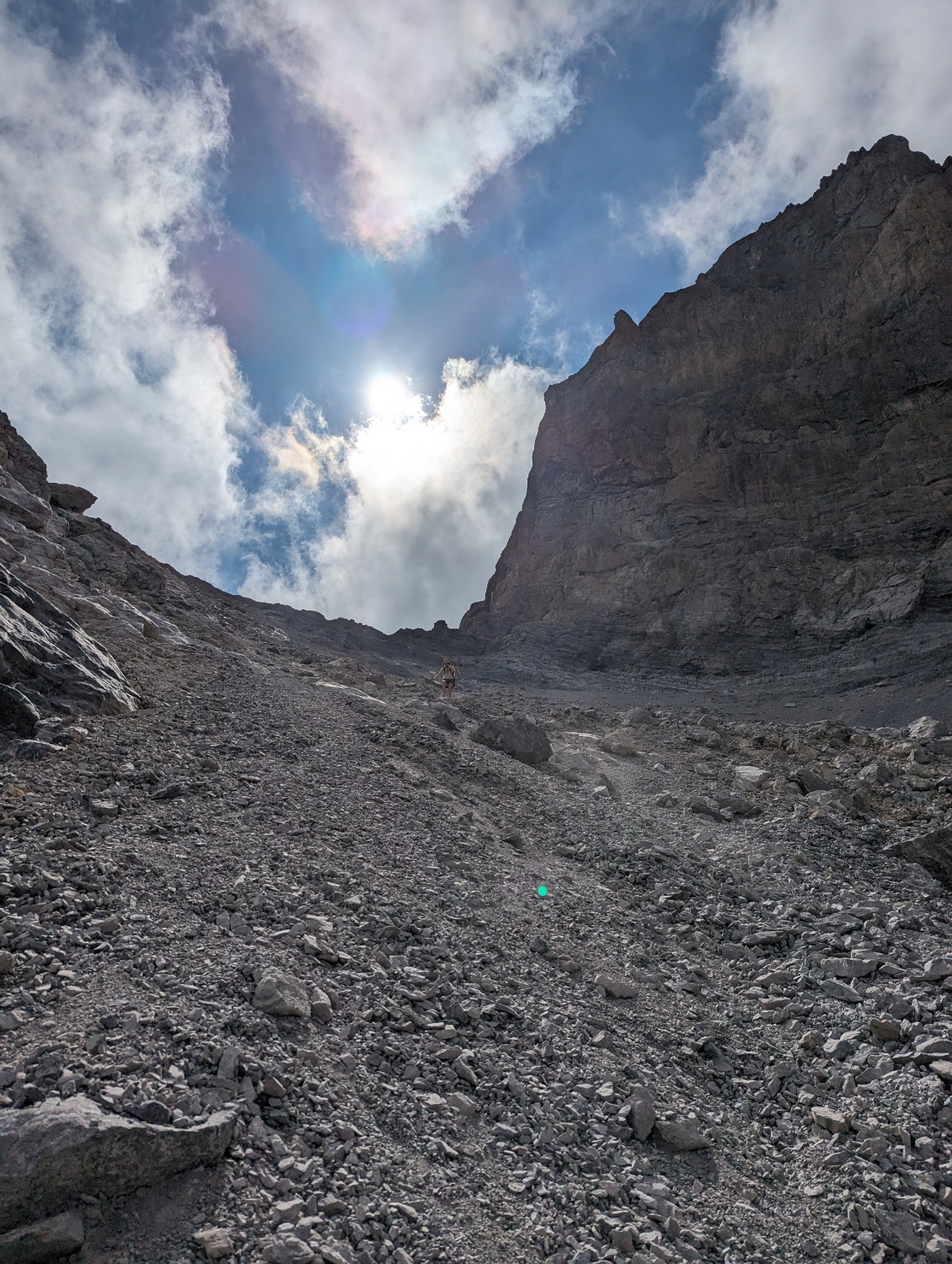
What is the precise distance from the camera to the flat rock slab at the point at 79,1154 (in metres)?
3.37

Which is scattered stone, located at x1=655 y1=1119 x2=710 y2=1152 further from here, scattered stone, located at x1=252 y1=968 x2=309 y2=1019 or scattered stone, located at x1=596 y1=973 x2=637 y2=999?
scattered stone, located at x1=252 y1=968 x2=309 y2=1019

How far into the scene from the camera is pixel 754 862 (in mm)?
11336

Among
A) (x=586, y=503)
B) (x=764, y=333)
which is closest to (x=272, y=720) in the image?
(x=586, y=503)

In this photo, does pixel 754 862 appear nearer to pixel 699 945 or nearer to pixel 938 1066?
pixel 699 945

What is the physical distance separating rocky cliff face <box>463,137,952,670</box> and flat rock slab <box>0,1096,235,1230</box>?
5362 cm

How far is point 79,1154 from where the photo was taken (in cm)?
352

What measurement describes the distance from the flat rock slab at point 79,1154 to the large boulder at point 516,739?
46.6 ft

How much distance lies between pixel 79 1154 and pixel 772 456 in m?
67.8

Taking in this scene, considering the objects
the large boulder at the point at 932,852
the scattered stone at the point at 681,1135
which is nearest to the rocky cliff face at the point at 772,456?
the large boulder at the point at 932,852

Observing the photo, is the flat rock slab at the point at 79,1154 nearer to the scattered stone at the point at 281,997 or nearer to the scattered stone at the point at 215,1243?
the scattered stone at the point at 215,1243

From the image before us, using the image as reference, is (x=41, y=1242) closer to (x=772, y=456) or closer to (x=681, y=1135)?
(x=681, y=1135)

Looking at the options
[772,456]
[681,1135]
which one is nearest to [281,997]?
[681,1135]

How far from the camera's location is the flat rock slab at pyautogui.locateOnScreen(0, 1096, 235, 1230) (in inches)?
133

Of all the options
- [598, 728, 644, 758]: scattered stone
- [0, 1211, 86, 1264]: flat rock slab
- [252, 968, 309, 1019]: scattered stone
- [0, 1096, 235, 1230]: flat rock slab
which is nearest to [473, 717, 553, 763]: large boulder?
[598, 728, 644, 758]: scattered stone
